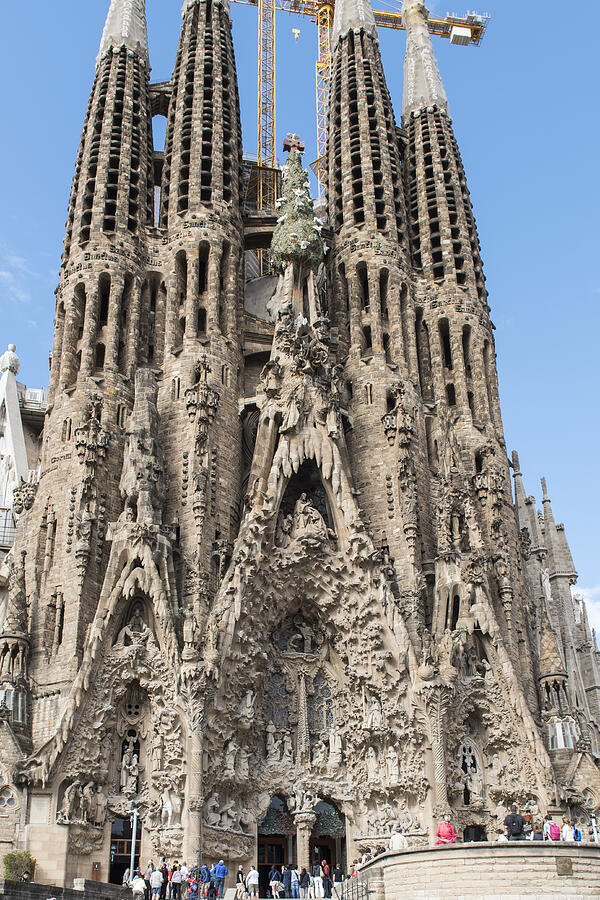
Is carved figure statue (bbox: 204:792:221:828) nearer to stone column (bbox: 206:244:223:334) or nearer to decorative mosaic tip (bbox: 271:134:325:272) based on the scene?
stone column (bbox: 206:244:223:334)

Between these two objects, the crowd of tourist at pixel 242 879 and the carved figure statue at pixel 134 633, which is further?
the carved figure statue at pixel 134 633

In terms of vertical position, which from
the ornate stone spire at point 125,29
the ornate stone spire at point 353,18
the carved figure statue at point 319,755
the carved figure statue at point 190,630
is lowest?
the carved figure statue at point 319,755

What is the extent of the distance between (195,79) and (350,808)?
24890 mm

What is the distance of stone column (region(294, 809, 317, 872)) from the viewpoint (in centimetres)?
2548

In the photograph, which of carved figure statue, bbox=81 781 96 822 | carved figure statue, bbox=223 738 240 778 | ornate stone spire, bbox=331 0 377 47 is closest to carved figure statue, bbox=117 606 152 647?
carved figure statue, bbox=223 738 240 778

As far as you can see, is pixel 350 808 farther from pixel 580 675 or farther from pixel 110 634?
pixel 580 675

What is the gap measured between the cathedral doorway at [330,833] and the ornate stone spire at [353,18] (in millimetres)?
29508

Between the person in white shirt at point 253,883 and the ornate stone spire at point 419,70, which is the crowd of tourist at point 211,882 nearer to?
the person in white shirt at point 253,883

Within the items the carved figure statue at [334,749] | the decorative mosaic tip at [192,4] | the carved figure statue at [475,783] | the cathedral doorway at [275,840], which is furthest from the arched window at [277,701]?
the decorative mosaic tip at [192,4]

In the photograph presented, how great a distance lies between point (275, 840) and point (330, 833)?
1.45 metres

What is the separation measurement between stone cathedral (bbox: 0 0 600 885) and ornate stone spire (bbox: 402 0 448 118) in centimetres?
383

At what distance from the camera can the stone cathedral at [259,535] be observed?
24312 mm

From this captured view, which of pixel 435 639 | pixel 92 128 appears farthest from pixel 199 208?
pixel 435 639

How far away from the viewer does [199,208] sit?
33.2 metres
